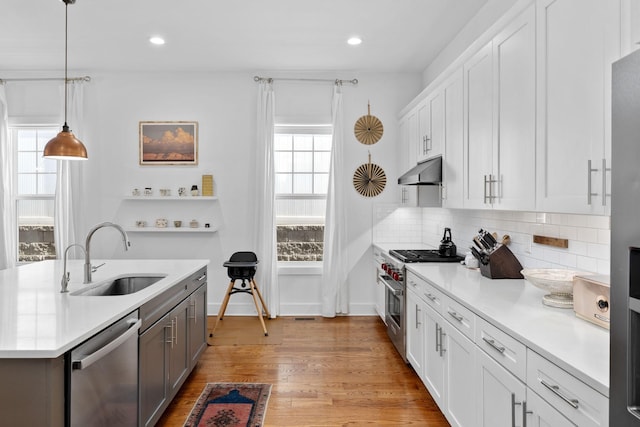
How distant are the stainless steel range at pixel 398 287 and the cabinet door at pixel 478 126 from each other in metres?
0.72

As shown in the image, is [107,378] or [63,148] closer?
[107,378]

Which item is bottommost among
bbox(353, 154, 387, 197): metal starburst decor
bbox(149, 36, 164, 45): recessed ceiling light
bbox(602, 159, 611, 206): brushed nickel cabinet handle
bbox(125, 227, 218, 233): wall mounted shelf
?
bbox(125, 227, 218, 233): wall mounted shelf

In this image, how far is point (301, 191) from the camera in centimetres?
480

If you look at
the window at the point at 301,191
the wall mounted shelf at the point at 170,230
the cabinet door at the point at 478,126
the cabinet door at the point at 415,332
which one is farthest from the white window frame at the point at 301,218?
the cabinet door at the point at 478,126

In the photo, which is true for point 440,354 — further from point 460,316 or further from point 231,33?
point 231,33

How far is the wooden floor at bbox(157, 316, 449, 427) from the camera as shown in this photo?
2496mm

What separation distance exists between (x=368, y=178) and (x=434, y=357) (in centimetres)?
263

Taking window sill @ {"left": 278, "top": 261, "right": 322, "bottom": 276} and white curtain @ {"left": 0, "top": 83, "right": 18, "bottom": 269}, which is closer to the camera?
white curtain @ {"left": 0, "top": 83, "right": 18, "bottom": 269}

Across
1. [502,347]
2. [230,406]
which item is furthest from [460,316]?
[230,406]

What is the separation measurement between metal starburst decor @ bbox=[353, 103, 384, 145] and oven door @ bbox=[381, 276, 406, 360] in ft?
5.85

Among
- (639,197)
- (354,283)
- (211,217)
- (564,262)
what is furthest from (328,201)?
(639,197)

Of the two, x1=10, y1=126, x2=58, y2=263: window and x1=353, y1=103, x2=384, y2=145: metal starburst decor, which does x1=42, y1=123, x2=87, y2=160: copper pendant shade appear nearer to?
x1=10, y1=126, x2=58, y2=263: window

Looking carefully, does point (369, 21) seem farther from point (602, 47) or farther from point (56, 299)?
point (56, 299)

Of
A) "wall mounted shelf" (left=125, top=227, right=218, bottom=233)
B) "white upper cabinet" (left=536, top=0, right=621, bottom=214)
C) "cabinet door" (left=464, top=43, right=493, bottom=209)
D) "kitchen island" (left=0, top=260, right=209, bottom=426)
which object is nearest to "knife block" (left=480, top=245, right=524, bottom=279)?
"cabinet door" (left=464, top=43, right=493, bottom=209)
